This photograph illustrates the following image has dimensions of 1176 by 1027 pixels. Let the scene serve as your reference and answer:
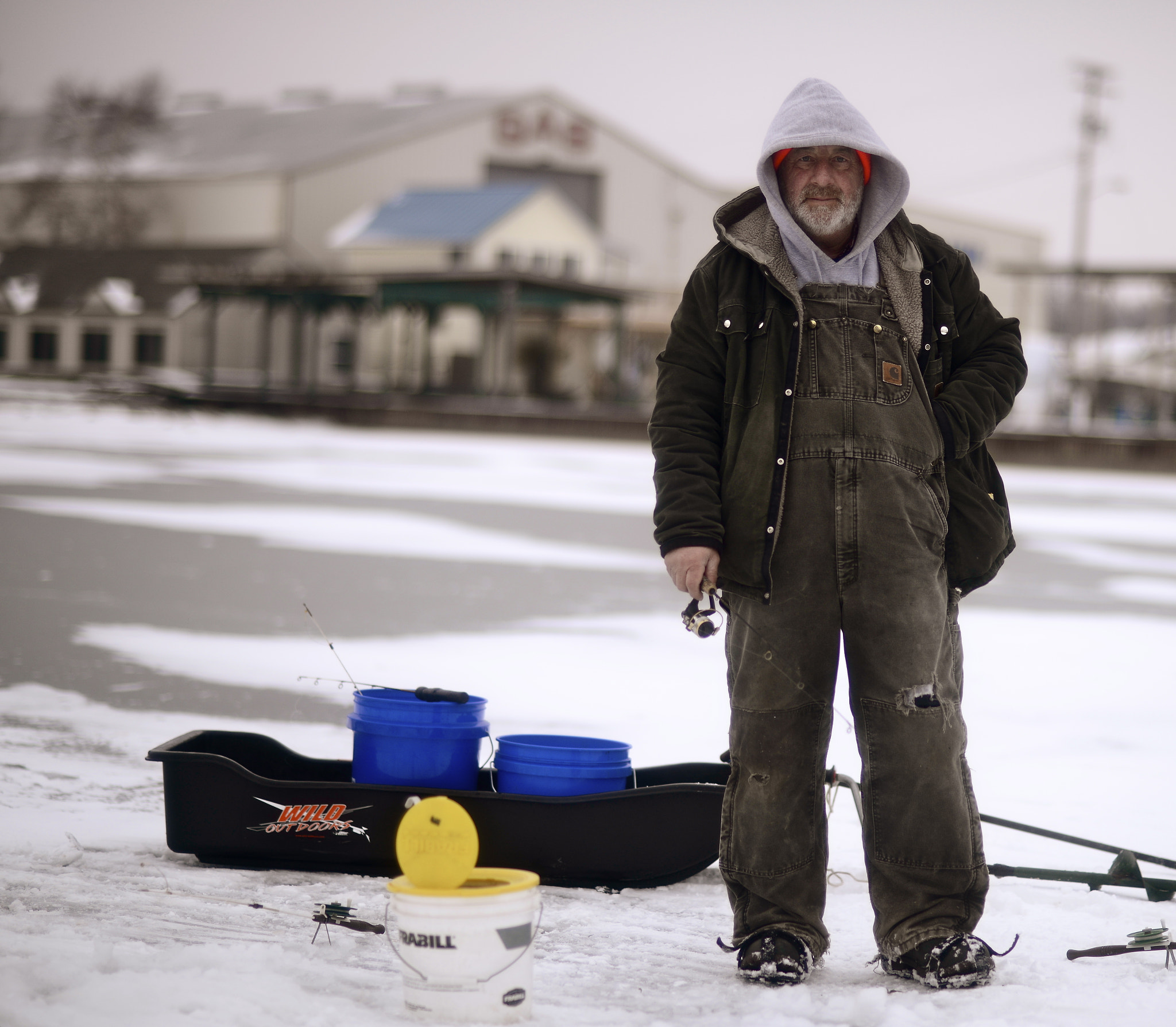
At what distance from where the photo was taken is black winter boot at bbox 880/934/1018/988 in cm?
289

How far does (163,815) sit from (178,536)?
23.0 ft

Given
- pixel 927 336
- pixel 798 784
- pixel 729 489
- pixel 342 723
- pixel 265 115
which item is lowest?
pixel 342 723

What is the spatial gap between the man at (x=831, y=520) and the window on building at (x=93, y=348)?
48693 mm

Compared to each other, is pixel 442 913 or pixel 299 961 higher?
pixel 442 913

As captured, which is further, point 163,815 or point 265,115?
point 265,115

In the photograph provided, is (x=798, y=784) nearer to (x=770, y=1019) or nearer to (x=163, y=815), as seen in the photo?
(x=770, y=1019)

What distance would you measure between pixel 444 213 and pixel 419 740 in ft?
142

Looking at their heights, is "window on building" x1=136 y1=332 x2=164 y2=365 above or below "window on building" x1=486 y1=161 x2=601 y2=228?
below

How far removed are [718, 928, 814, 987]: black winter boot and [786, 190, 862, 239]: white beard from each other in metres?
1.50

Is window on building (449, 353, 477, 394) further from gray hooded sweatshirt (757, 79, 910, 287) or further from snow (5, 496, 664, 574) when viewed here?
gray hooded sweatshirt (757, 79, 910, 287)

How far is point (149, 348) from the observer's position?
1889 inches

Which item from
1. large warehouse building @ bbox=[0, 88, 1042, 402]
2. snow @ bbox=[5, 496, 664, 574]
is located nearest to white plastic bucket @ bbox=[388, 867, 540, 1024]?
snow @ bbox=[5, 496, 664, 574]

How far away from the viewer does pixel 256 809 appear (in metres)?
3.53

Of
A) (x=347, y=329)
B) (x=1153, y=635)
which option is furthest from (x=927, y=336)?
(x=347, y=329)
